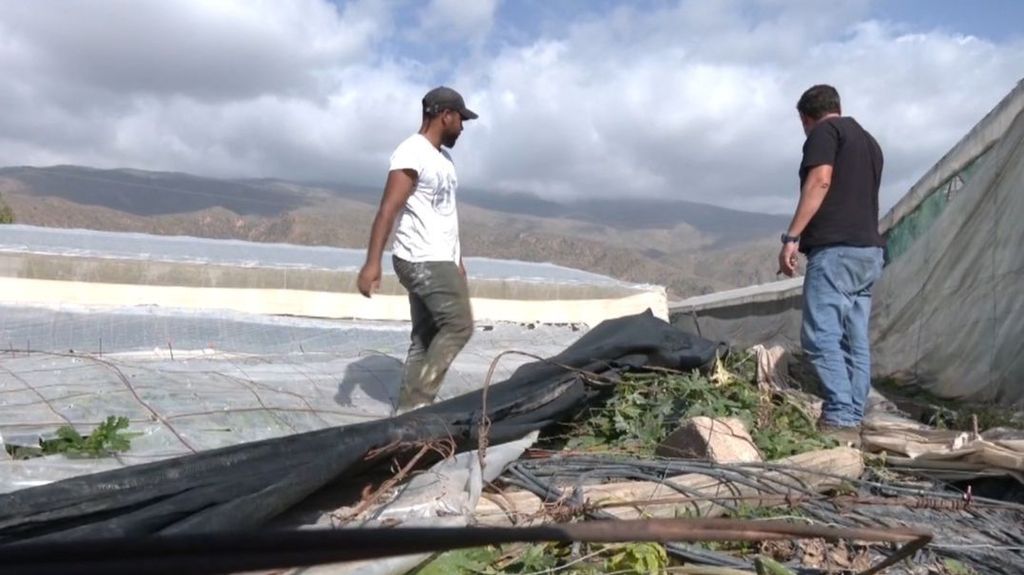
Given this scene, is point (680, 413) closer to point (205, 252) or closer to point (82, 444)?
point (82, 444)

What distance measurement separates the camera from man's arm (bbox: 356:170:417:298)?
3986 millimetres

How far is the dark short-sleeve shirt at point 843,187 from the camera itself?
4.13 m

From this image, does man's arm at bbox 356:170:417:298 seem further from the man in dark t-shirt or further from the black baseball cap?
the man in dark t-shirt

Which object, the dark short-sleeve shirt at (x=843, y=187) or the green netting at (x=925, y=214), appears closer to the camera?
the dark short-sleeve shirt at (x=843, y=187)

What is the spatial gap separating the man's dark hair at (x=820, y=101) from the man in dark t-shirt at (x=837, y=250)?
75 millimetres

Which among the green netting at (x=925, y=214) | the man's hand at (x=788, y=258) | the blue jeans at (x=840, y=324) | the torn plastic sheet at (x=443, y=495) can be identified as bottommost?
the torn plastic sheet at (x=443, y=495)

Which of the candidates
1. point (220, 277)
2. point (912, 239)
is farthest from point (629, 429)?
point (220, 277)

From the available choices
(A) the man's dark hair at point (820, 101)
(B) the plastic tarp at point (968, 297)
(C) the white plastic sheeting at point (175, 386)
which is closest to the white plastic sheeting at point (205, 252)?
(C) the white plastic sheeting at point (175, 386)

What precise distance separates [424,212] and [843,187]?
1.75 meters

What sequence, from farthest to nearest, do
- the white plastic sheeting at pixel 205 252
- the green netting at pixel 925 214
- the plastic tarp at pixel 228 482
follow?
the white plastic sheeting at pixel 205 252 → the green netting at pixel 925 214 → the plastic tarp at pixel 228 482

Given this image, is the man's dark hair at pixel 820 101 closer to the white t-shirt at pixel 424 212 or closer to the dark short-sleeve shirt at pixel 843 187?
the dark short-sleeve shirt at pixel 843 187

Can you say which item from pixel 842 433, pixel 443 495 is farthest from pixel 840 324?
pixel 443 495

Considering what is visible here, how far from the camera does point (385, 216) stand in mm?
3979

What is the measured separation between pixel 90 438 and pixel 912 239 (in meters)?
5.89
